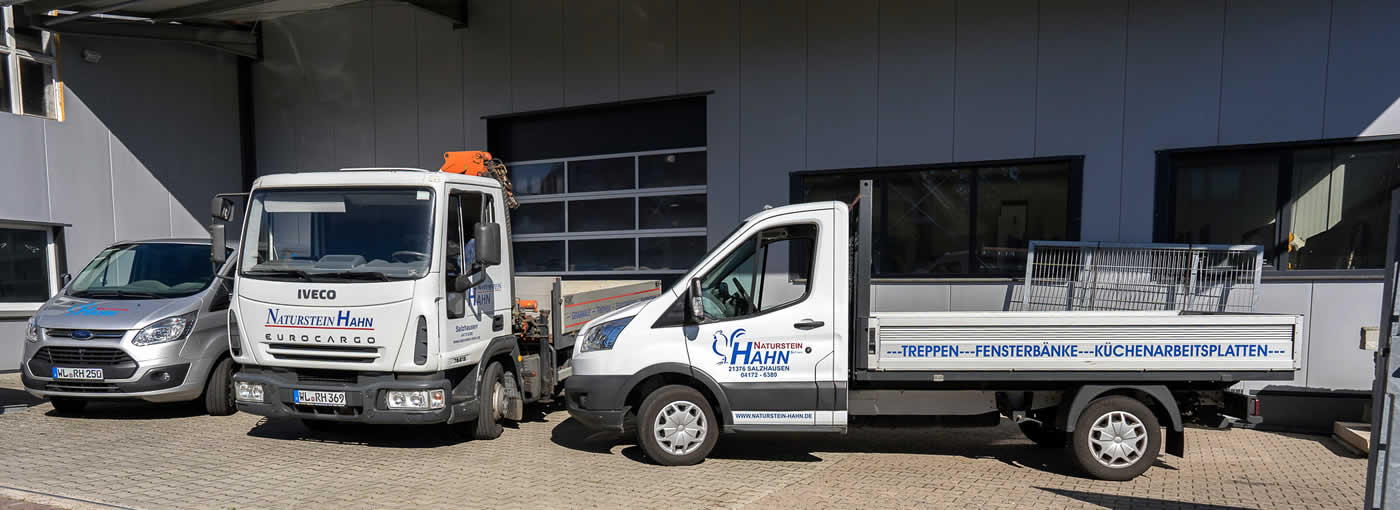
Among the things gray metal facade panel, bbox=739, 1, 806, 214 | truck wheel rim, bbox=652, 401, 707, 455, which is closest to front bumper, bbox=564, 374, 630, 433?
truck wheel rim, bbox=652, 401, 707, 455

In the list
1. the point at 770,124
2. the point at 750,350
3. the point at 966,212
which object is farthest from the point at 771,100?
the point at 750,350

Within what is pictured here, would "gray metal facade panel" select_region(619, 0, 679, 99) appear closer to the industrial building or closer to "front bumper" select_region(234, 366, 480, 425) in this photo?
the industrial building

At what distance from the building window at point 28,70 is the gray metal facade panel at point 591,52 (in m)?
8.10

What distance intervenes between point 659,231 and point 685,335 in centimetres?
525

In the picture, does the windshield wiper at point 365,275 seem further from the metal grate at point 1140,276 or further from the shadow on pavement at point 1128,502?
the metal grate at point 1140,276

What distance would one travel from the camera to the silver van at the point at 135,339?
24.0 ft

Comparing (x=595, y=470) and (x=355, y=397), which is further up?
(x=355, y=397)

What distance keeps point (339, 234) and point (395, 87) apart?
286 inches

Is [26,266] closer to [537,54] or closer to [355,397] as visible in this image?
[537,54]

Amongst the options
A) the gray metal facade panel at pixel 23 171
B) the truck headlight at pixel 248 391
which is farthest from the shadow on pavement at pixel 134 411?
the gray metal facade panel at pixel 23 171

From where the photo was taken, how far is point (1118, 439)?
570 centimetres

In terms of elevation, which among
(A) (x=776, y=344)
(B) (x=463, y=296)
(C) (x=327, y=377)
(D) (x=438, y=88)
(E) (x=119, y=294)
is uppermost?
(D) (x=438, y=88)

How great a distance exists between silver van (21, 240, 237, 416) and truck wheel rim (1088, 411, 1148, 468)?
26.5 ft

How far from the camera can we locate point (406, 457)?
6359mm
